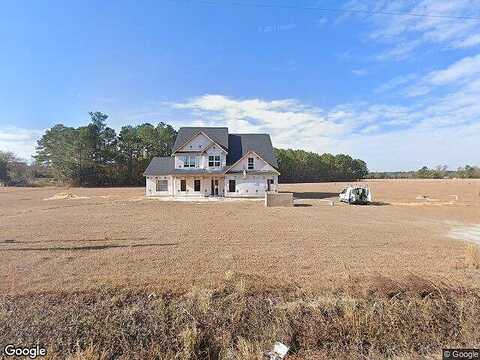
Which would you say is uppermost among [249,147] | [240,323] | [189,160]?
[249,147]

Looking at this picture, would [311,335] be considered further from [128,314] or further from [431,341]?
[128,314]

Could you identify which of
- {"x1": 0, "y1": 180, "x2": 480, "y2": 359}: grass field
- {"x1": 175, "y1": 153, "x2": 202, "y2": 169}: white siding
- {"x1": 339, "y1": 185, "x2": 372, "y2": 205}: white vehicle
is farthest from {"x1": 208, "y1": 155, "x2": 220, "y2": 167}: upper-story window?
{"x1": 0, "y1": 180, "x2": 480, "y2": 359}: grass field

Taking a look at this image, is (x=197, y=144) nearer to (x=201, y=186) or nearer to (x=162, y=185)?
(x=201, y=186)

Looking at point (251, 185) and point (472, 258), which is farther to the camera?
point (251, 185)

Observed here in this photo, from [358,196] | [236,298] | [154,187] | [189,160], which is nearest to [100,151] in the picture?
[154,187]

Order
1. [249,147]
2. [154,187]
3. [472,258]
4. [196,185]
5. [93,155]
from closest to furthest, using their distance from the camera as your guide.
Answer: [472,258], [196,185], [154,187], [249,147], [93,155]

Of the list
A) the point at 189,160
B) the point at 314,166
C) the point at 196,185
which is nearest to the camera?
the point at 189,160

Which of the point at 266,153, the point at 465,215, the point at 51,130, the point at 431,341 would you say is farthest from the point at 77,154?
the point at 431,341
